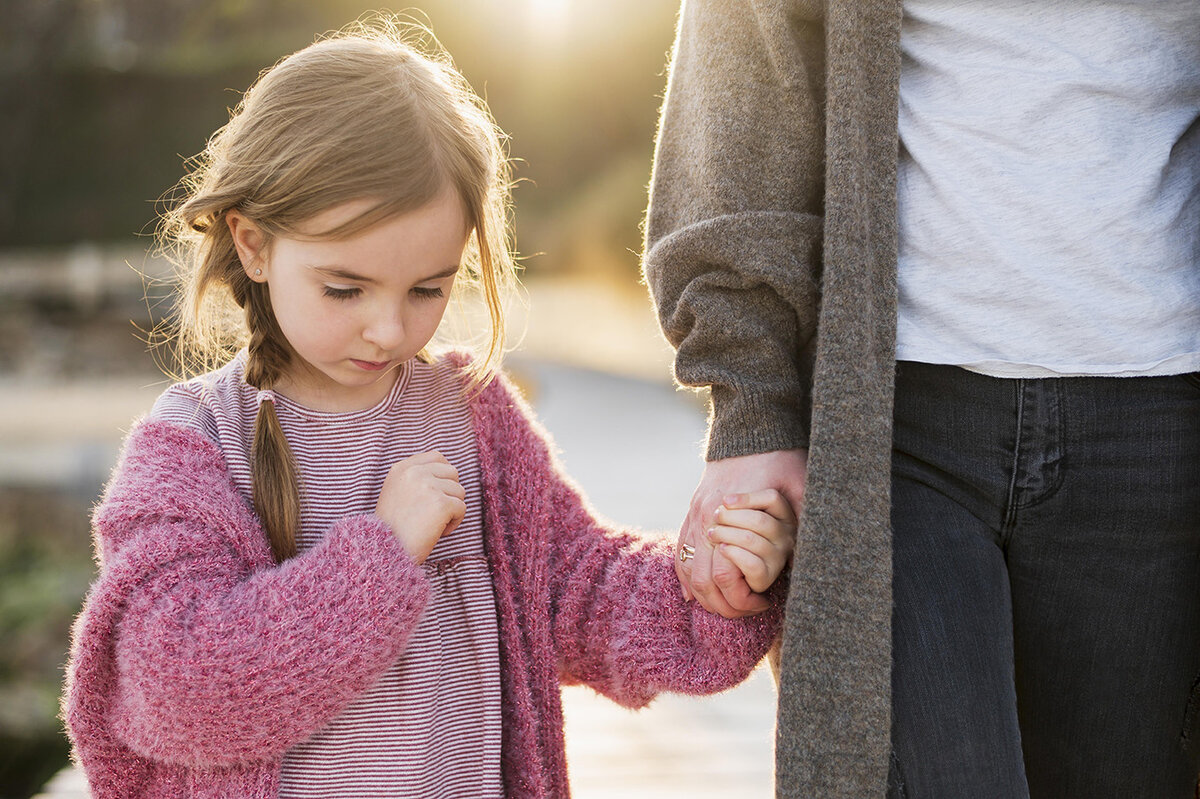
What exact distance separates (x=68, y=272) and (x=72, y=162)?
4.42 metres

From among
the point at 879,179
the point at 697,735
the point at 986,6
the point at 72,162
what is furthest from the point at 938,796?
the point at 72,162

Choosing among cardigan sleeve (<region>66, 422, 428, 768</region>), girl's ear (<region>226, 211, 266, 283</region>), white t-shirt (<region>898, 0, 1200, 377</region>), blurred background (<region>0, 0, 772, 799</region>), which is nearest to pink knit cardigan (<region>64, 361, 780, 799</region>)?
cardigan sleeve (<region>66, 422, 428, 768</region>)

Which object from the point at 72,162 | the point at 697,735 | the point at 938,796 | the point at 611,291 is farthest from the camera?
the point at 72,162

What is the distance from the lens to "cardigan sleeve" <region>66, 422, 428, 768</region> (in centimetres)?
131

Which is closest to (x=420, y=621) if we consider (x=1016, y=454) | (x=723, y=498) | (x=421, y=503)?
(x=421, y=503)

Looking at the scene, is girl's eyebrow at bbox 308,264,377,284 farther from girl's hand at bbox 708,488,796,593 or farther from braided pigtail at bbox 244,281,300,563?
girl's hand at bbox 708,488,796,593

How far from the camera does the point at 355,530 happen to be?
4.61ft

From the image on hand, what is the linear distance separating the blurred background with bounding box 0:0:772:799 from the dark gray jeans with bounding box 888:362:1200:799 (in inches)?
163

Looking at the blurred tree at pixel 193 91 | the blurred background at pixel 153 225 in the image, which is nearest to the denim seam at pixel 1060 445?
the blurred background at pixel 153 225

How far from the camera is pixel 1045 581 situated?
1.37 meters

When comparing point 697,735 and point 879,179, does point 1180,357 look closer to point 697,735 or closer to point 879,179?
point 879,179

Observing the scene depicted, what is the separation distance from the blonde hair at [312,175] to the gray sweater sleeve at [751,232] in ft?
1.00

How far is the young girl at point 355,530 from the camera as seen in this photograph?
134 centimetres

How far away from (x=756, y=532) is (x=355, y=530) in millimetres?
477
